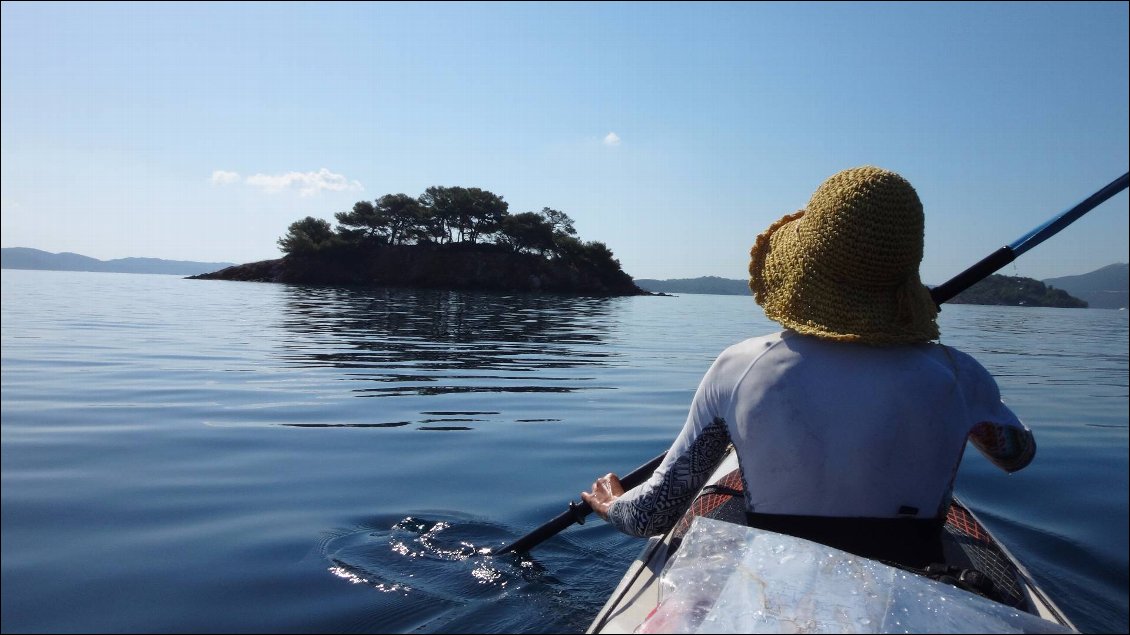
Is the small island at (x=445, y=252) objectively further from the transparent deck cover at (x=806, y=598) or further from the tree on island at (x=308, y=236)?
the transparent deck cover at (x=806, y=598)

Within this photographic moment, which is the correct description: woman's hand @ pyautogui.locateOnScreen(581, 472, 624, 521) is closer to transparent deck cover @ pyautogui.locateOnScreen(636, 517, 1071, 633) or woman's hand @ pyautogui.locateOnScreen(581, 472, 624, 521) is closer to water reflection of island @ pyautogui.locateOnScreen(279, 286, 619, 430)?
transparent deck cover @ pyautogui.locateOnScreen(636, 517, 1071, 633)

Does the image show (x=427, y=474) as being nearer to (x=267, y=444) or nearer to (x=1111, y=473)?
(x=267, y=444)

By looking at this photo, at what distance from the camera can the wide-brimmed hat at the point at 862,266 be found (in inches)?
79.4

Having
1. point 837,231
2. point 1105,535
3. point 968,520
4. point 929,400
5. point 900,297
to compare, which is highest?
point 837,231

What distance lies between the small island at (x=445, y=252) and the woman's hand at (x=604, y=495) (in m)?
62.8

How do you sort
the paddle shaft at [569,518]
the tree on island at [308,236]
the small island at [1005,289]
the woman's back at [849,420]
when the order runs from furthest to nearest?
the tree on island at [308,236], the small island at [1005,289], the paddle shaft at [569,518], the woman's back at [849,420]

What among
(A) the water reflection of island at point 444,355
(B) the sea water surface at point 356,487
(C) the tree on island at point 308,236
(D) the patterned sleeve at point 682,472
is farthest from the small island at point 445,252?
(D) the patterned sleeve at point 682,472

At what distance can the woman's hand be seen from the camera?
10.1 ft

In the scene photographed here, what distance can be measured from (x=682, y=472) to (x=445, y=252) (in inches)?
2725

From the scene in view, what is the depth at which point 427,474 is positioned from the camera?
554cm

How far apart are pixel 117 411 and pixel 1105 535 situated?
28.4 feet

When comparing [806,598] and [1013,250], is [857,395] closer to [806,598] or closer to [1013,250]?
[806,598]

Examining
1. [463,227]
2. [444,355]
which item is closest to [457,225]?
[463,227]

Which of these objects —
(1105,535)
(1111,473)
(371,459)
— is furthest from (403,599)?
(1111,473)
